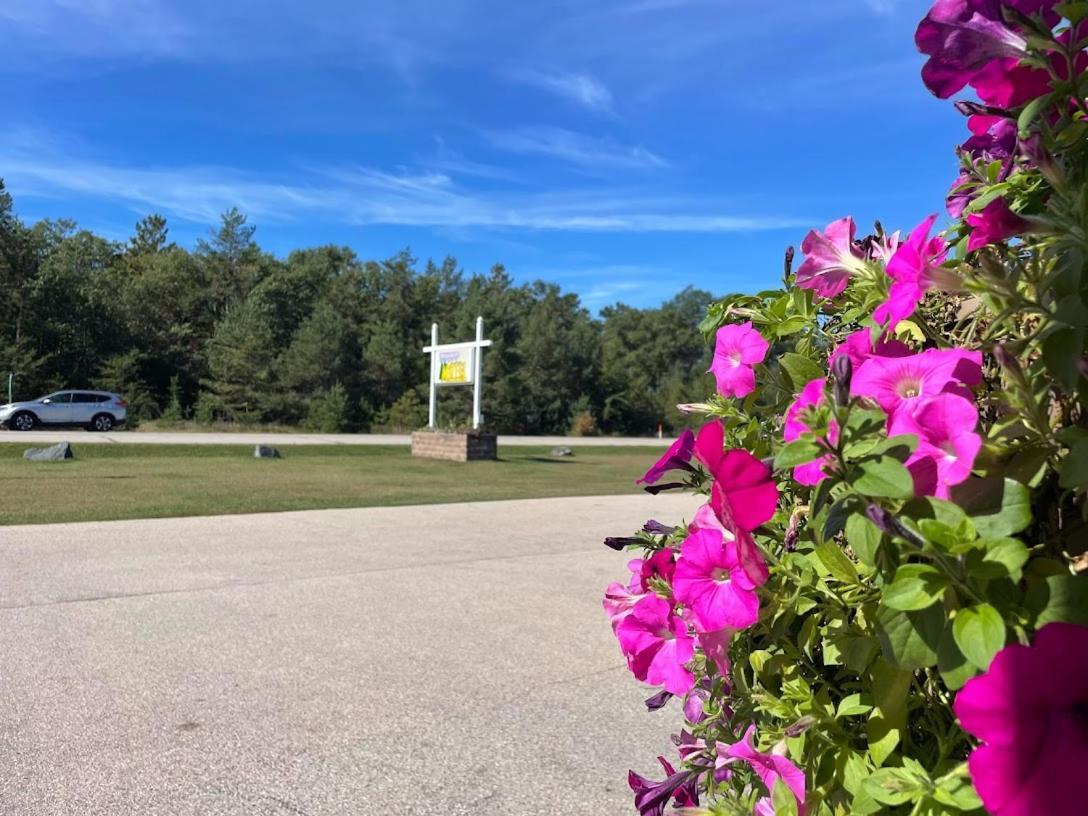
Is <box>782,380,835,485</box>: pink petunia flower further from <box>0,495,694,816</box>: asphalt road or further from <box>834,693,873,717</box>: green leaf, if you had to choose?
<box>0,495,694,816</box>: asphalt road

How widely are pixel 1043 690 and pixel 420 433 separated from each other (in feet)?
69.0

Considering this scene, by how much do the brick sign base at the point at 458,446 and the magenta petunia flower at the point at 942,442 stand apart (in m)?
18.9

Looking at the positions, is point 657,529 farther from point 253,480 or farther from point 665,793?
point 253,480

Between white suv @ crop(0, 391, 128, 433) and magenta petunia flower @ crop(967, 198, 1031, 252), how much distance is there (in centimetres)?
2981

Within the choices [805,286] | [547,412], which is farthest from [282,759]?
[547,412]

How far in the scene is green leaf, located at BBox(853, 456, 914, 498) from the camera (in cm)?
70

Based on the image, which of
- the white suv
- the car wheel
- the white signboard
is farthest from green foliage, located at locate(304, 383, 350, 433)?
the white signboard

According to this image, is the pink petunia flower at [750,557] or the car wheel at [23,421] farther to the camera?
the car wheel at [23,421]

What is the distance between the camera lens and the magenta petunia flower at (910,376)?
2.68ft

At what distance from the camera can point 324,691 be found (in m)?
3.52

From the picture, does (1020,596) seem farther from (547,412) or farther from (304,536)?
(547,412)

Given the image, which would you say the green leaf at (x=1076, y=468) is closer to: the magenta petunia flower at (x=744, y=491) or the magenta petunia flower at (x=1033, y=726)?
the magenta petunia flower at (x=1033, y=726)

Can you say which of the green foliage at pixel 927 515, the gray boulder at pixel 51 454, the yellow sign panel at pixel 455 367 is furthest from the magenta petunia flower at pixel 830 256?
the yellow sign panel at pixel 455 367

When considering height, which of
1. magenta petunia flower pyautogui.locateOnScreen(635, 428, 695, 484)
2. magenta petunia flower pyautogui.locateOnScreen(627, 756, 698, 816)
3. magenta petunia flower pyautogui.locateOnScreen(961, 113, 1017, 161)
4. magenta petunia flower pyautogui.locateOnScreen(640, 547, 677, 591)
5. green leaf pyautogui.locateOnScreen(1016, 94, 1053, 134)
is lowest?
magenta petunia flower pyautogui.locateOnScreen(627, 756, 698, 816)
